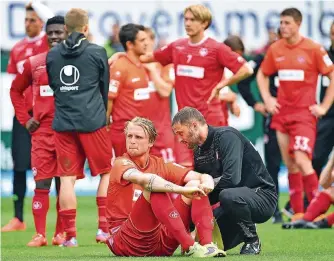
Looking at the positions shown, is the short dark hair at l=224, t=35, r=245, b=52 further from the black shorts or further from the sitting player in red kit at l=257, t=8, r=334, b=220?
the black shorts

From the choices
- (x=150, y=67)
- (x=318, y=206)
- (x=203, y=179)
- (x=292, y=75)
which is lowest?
(x=318, y=206)

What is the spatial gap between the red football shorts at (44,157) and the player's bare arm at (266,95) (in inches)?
137

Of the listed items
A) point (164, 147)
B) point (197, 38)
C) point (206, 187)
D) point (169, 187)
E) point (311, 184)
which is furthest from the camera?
point (164, 147)

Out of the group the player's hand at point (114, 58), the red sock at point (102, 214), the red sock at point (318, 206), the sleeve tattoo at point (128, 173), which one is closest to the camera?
the sleeve tattoo at point (128, 173)

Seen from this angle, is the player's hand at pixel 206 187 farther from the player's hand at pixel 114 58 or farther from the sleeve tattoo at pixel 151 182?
the player's hand at pixel 114 58

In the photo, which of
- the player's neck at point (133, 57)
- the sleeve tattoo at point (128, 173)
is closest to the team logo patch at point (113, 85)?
the player's neck at point (133, 57)

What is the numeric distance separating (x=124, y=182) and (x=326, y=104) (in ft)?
17.2

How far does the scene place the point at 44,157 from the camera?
11711mm

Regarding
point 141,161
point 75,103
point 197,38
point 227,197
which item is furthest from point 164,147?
point 227,197

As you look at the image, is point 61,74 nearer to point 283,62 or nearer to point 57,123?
point 57,123

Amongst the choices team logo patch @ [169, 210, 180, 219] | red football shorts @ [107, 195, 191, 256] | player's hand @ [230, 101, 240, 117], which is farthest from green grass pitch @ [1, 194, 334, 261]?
player's hand @ [230, 101, 240, 117]

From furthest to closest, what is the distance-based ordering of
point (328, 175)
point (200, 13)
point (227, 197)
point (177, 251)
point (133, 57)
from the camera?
point (133, 57) → point (200, 13) → point (328, 175) → point (177, 251) → point (227, 197)

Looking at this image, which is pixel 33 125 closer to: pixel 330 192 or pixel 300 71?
pixel 330 192

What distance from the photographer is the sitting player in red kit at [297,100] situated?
1408cm
